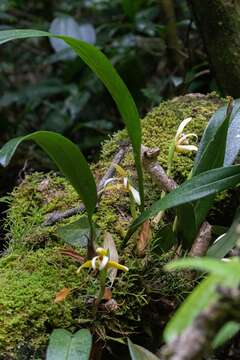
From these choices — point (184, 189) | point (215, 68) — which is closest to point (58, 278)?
point (184, 189)

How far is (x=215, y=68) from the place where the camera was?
1.81 meters

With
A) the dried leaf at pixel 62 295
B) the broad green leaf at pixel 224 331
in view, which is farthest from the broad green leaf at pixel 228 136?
the broad green leaf at pixel 224 331

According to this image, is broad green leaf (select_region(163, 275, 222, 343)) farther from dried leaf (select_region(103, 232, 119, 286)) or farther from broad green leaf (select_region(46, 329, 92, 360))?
dried leaf (select_region(103, 232, 119, 286))

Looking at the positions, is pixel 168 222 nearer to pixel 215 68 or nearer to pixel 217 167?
pixel 217 167

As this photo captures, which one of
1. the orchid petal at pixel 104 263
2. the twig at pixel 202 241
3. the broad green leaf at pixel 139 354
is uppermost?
the orchid petal at pixel 104 263

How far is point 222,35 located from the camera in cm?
175

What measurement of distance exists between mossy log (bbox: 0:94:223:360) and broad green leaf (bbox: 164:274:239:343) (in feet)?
1.86

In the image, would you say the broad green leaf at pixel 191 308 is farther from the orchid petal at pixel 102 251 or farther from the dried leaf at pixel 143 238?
the dried leaf at pixel 143 238

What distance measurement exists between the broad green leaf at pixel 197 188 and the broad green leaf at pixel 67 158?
0.12 meters

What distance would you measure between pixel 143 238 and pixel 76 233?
15 cm

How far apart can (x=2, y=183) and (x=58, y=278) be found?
123cm

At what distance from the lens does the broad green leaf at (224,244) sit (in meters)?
1.11

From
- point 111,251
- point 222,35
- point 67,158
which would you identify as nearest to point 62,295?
point 111,251

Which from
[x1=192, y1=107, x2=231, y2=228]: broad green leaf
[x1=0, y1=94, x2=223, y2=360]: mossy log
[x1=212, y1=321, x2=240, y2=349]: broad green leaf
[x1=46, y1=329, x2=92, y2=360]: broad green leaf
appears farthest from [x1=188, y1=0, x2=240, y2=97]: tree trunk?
A: [x1=212, y1=321, x2=240, y2=349]: broad green leaf
